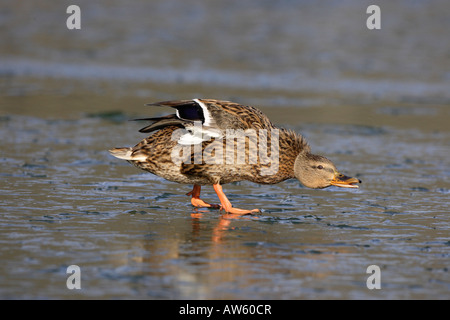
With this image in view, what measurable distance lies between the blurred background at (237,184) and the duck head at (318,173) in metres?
0.26

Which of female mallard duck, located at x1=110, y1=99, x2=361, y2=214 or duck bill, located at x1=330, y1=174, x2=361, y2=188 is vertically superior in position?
female mallard duck, located at x1=110, y1=99, x2=361, y2=214

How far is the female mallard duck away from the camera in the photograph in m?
6.80

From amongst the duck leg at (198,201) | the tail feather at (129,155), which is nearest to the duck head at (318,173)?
the duck leg at (198,201)

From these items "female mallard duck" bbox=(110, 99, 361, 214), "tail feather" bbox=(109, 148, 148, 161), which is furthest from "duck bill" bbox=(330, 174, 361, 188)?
"tail feather" bbox=(109, 148, 148, 161)

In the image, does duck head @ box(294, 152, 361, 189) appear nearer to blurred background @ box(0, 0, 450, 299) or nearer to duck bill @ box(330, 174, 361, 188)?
duck bill @ box(330, 174, 361, 188)

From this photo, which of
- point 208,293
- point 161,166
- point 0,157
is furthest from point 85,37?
point 208,293

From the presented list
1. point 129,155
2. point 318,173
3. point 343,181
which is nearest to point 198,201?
point 129,155

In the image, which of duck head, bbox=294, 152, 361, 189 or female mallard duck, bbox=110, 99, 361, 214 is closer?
female mallard duck, bbox=110, 99, 361, 214

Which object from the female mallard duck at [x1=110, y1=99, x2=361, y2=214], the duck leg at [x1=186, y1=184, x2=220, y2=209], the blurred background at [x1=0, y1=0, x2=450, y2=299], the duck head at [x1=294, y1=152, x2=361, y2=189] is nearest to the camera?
the blurred background at [x1=0, y1=0, x2=450, y2=299]

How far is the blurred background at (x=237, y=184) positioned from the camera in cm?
509

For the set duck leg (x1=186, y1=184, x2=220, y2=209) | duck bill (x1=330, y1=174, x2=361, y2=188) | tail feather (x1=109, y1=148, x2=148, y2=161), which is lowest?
duck leg (x1=186, y1=184, x2=220, y2=209)

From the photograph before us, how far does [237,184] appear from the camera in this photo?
820 centimetres

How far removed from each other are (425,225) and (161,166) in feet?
7.85
